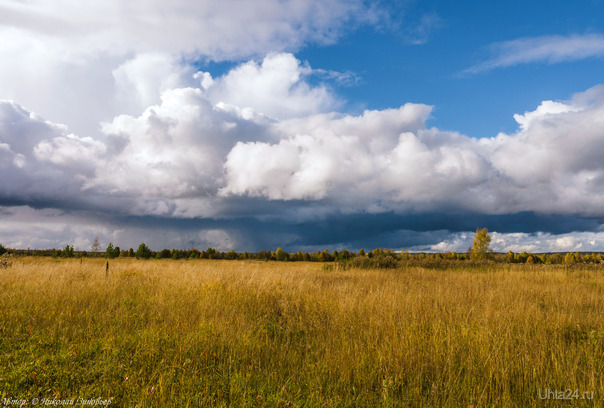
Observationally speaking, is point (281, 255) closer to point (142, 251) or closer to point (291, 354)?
point (142, 251)

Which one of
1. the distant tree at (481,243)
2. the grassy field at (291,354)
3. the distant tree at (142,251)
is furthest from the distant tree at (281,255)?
the grassy field at (291,354)

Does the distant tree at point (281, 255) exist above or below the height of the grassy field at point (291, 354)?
below

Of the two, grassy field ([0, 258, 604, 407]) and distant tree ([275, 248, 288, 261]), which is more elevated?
grassy field ([0, 258, 604, 407])

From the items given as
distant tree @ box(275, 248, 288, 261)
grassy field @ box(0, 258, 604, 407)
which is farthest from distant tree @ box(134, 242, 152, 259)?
grassy field @ box(0, 258, 604, 407)

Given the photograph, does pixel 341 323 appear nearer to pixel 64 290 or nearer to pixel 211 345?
pixel 211 345

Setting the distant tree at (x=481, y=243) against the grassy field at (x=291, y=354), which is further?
the distant tree at (x=481, y=243)

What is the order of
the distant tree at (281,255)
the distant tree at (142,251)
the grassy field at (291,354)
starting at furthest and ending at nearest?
the distant tree at (281,255) < the distant tree at (142,251) < the grassy field at (291,354)

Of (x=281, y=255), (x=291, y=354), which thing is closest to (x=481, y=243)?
(x=281, y=255)

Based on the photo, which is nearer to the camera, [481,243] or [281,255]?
[481,243]

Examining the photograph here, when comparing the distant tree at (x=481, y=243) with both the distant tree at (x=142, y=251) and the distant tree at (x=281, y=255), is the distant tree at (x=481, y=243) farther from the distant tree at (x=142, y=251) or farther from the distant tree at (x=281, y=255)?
the distant tree at (x=142, y=251)

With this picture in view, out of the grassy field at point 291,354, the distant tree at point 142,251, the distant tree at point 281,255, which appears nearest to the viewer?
the grassy field at point 291,354

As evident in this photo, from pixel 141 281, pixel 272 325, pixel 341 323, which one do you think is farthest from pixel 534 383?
pixel 141 281

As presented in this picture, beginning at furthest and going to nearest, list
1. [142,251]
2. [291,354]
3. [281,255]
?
[281,255] → [142,251] → [291,354]

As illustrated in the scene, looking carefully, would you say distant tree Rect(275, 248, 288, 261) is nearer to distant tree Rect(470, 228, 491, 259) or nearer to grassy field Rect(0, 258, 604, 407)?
distant tree Rect(470, 228, 491, 259)
